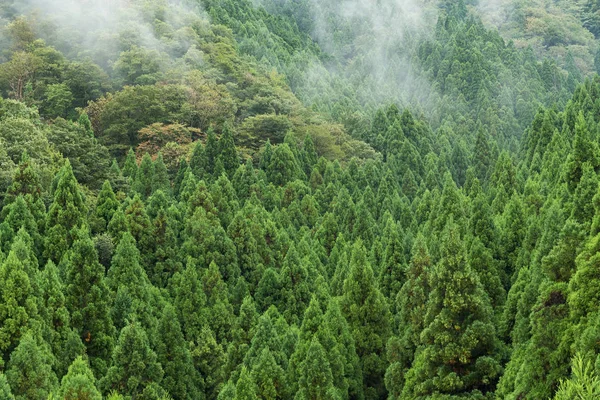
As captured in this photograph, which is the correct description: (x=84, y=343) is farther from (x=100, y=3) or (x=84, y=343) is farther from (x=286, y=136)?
(x=100, y=3)

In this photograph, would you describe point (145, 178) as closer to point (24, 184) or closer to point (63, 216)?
point (24, 184)

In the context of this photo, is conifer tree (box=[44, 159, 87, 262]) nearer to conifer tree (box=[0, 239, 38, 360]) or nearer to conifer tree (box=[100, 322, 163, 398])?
conifer tree (box=[0, 239, 38, 360])

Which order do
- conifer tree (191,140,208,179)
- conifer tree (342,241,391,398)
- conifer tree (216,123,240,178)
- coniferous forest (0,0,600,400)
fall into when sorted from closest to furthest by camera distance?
coniferous forest (0,0,600,400) < conifer tree (342,241,391,398) < conifer tree (191,140,208,179) < conifer tree (216,123,240,178)

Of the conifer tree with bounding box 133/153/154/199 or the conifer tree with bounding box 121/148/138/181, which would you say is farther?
the conifer tree with bounding box 121/148/138/181

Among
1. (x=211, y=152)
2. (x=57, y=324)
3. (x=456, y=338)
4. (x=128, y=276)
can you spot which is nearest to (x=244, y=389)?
(x=456, y=338)

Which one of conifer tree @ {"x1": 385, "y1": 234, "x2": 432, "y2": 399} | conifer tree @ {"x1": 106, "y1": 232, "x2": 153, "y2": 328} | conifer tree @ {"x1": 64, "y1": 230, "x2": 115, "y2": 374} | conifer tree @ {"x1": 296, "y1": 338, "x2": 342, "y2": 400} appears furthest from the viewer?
conifer tree @ {"x1": 106, "y1": 232, "x2": 153, "y2": 328}

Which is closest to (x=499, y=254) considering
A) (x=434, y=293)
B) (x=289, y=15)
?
(x=434, y=293)

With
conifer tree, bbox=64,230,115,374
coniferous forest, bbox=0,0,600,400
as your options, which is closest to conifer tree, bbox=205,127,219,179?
coniferous forest, bbox=0,0,600,400

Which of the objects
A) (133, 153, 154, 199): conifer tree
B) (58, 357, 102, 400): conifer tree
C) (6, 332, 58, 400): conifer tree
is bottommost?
(133, 153, 154, 199): conifer tree

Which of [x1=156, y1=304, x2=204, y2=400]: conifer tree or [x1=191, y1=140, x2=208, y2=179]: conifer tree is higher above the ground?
[x1=156, y1=304, x2=204, y2=400]: conifer tree
